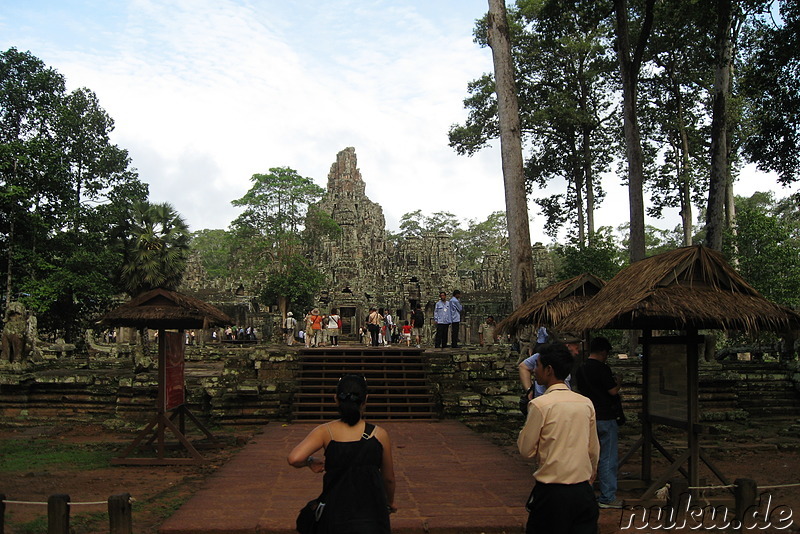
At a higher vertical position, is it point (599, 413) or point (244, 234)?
point (244, 234)

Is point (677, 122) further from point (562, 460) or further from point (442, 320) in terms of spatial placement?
point (562, 460)

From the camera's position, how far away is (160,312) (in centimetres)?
771

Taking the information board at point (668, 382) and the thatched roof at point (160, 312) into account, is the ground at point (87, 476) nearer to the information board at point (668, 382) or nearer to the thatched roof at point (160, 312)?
the thatched roof at point (160, 312)

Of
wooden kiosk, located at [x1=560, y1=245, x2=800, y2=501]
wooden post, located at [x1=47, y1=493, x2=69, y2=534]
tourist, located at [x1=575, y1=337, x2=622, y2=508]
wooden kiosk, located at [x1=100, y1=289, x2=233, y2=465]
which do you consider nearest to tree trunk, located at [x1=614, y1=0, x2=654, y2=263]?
wooden kiosk, located at [x1=560, y1=245, x2=800, y2=501]

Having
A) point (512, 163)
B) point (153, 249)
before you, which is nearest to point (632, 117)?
point (512, 163)

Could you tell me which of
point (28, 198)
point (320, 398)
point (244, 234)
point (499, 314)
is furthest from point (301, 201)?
point (320, 398)

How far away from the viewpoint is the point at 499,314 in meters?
35.0

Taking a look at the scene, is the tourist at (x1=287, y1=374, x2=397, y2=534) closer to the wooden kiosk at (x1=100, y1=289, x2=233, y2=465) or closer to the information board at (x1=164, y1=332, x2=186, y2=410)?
the wooden kiosk at (x1=100, y1=289, x2=233, y2=465)

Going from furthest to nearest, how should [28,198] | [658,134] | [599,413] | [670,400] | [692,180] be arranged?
1. [658,134]
2. [692,180]
3. [28,198]
4. [670,400]
5. [599,413]

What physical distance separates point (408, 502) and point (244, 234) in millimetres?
35373

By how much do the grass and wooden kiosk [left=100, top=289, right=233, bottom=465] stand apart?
476 millimetres

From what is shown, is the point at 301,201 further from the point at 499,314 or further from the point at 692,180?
the point at 692,180

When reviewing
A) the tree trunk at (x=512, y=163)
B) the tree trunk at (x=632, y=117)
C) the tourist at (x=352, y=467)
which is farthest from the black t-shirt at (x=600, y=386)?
the tree trunk at (x=632, y=117)

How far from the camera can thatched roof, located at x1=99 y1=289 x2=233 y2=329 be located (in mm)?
7656
